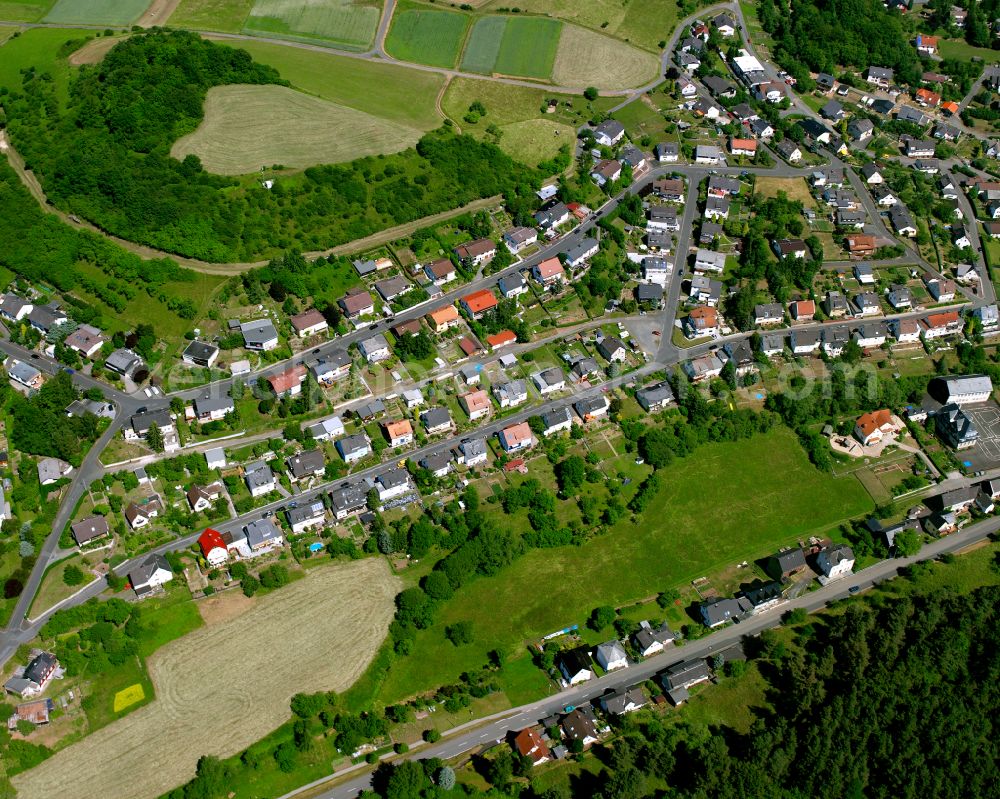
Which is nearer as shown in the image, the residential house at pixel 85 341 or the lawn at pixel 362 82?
the residential house at pixel 85 341

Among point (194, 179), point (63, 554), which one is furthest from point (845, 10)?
point (63, 554)

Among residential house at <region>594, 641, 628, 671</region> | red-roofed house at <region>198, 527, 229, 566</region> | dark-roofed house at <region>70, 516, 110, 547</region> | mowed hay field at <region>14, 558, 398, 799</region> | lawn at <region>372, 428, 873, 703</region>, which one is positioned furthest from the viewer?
dark-roofed house at <region>70, 516, 110, 547</region>

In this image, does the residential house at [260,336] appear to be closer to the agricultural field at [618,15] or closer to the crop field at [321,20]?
the crop field at [321,20]

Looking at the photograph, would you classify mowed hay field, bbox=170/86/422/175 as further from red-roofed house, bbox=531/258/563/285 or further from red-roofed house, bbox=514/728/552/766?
red-roofed house, bbox=514/728/552/766

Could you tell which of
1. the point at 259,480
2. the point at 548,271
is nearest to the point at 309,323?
the point at 259,480

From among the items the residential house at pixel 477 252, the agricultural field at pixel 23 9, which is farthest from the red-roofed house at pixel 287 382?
the agricultural field at pixel 23 9

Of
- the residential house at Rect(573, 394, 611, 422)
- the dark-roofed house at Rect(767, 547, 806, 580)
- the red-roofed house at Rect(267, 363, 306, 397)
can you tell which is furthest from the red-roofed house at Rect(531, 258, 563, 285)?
the dark-roofed house at Rect(767, 547, 806, 580)

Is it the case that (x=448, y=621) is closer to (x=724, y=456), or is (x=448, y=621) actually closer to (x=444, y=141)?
(x=724, y=456)
